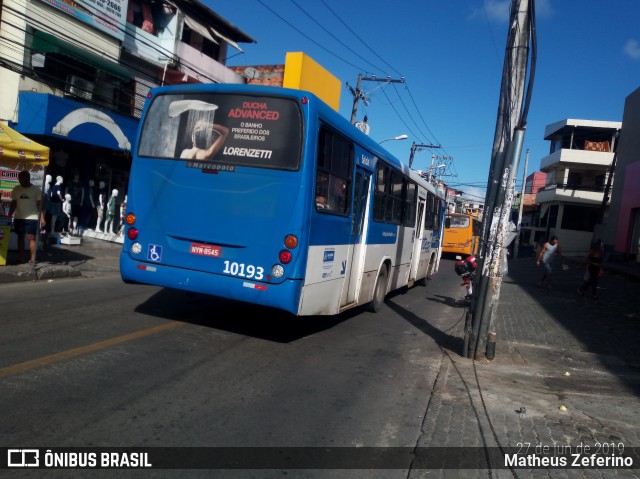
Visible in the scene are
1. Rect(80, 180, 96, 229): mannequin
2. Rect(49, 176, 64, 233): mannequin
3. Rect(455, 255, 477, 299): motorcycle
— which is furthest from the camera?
Rect(80, 180, 96, 229): mannequin

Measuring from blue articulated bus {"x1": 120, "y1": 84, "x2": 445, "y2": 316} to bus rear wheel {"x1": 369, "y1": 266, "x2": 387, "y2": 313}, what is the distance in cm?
259

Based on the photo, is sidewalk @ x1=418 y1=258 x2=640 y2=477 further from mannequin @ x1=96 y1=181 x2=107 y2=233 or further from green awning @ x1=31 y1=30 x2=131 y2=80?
green awning @ x1=31 y1=30 x2=131 y2=80

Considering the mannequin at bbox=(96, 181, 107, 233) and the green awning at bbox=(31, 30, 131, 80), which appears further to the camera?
the mannequin at bbox=(96, 181, 107, 233)

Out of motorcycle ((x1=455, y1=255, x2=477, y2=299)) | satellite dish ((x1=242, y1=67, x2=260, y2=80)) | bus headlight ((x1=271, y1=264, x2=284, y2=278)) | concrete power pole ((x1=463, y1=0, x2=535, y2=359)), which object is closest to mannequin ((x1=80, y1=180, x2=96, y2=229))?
satellite dish ((x1=242, y1=67, x2=260, y2=80))

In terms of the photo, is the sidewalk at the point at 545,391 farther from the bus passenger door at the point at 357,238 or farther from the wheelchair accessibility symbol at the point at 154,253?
the wheelchair accessibility symbol at the point at 154,253

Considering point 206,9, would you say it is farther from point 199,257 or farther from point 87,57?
point 199,257

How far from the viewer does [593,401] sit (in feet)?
18.7

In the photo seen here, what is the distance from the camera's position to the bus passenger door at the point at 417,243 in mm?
12977

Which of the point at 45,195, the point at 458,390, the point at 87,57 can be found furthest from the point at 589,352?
the point at 87,57

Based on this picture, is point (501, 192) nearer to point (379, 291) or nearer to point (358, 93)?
point (379, 291)

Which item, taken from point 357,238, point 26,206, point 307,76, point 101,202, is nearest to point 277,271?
point 357,238

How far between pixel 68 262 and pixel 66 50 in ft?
27.1

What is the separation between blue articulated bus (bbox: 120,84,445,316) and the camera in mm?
5996

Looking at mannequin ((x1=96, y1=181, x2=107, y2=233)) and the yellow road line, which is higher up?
mannequin ((x1=96, y1=181, x2=107, y2=233))
